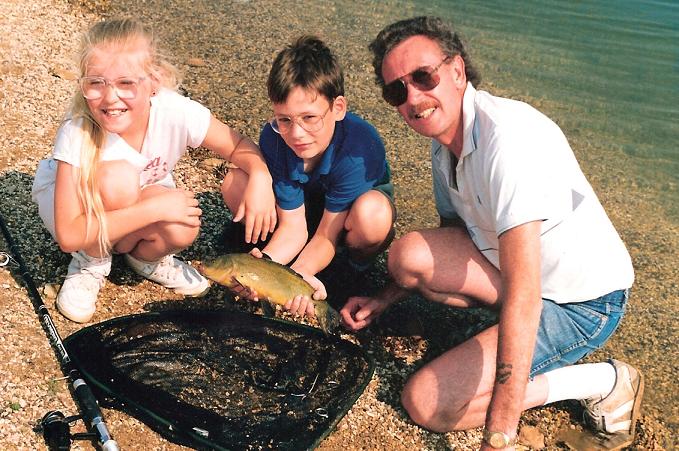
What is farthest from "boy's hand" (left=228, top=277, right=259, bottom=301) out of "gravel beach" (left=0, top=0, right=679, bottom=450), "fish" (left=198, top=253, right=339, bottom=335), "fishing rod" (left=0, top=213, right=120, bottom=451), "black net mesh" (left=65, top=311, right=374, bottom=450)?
"fishing rod" (left=0, top=213, right=120, bottom=451)

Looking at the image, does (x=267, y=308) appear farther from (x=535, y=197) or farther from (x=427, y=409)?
(x=535, y=197)

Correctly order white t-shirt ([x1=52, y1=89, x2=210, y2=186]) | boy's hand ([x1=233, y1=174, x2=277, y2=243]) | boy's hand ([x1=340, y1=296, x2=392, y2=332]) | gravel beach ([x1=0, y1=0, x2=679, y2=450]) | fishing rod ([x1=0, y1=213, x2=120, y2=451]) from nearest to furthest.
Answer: fishing rod ([x1=0, y1=213, x2=120, y2=451]), gravel beach ([x1=0, y1=0, x2=679, y2=450]), white t-shirt ([x1=52, y1=89, x2=210, y2=186]), boy's hand ([x1=233, y1=174, x2=277, y2=243]), boy's hand ([x1=340, y1=296, x2=392, y2=332])

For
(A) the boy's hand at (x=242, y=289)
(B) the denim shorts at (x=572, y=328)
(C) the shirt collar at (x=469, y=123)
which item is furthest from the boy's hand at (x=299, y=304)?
(B) the denim shorts at (x=572, y=328)

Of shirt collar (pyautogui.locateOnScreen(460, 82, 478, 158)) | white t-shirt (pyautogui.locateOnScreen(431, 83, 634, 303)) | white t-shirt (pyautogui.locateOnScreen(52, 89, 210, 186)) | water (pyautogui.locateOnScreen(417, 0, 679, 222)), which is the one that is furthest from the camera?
water (pyautogui.locateOnScreen(417, 0, 679, 222))

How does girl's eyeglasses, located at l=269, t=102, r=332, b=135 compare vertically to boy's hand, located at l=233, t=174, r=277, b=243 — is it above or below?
above

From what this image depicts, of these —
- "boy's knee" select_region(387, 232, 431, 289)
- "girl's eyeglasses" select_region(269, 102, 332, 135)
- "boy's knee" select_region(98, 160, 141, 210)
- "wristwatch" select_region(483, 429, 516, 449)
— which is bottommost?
"wristwatch" select_region(483, 429, 516, 449)

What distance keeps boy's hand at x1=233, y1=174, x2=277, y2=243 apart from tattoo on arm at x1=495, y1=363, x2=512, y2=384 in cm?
180

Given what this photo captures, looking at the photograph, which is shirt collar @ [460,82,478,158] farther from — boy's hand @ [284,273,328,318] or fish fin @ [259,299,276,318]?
fish fin @ [259,299,276,318]

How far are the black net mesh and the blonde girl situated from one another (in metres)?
0.48

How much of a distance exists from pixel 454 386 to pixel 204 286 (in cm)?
180

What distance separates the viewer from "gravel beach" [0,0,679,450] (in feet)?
13.3

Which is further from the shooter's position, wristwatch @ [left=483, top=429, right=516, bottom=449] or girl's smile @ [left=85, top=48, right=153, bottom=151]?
girl's smile @ [left=85, top=48, right=153, bottom=151]

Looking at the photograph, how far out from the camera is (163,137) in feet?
14.6

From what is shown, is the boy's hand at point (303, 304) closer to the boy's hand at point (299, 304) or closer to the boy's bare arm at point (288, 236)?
the boy's hand at point (299, 304)
